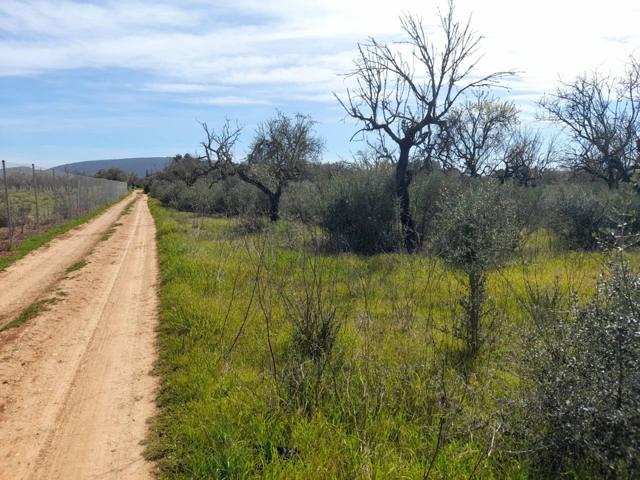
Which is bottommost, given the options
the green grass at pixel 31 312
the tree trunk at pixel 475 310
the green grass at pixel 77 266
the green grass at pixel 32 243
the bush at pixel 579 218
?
the green grass at pixel 31 312

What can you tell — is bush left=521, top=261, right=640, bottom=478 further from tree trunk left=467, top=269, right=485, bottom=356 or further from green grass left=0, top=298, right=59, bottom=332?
green grass left=0, top=298, right=59, bottom=332

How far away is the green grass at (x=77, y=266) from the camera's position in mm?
11384

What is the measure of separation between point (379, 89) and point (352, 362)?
10.7 metres

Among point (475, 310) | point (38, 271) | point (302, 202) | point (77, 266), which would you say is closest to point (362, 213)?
point (302, 202)

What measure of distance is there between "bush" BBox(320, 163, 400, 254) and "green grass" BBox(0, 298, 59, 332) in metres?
7.00

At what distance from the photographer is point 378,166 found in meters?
15.5

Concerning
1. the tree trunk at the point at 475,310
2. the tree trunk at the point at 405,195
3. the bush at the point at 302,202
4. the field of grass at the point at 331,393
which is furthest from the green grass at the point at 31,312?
the tree trunk at the point at 405,195

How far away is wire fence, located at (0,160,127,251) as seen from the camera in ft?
64.3

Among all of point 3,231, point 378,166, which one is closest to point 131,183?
point 3,231

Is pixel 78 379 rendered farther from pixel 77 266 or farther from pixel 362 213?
pixel 362 213

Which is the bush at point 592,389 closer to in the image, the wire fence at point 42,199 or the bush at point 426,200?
the bush at point 426,200

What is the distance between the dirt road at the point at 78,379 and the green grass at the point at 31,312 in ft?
0.26

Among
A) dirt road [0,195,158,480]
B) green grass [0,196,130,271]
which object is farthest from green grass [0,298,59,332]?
green grass [0,196,130,271]

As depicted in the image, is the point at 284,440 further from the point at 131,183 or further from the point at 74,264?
the point at 131,183
